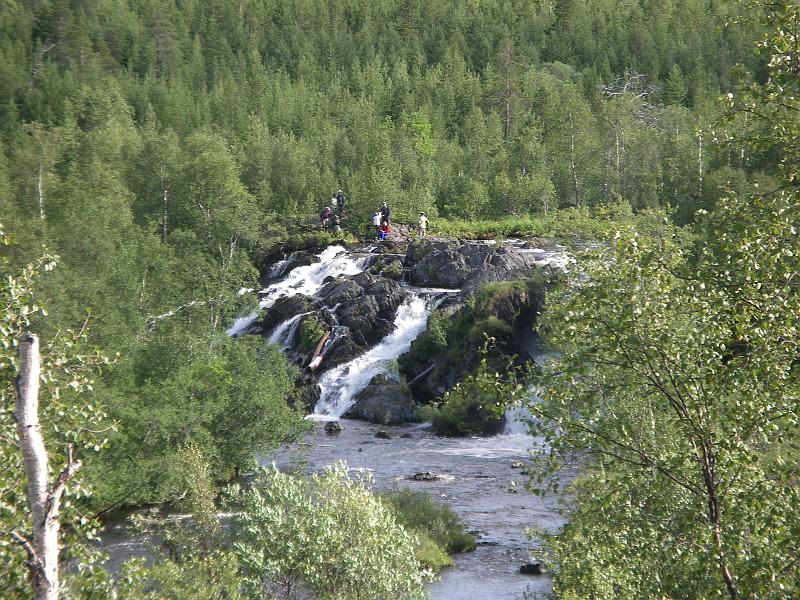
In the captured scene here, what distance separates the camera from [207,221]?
60.8 metres

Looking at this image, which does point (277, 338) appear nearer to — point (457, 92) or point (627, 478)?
point (627, 478)

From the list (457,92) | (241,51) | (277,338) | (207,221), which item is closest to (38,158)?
(207,221)

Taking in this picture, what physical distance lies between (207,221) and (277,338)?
12.4 m

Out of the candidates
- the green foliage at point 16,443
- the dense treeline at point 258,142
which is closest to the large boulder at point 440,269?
the dense treeline at point 258,142

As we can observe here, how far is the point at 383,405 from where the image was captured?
45.3 meters

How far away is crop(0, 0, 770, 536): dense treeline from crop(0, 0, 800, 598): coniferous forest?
0.28 meters

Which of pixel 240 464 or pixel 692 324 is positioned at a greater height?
pixel 692 324

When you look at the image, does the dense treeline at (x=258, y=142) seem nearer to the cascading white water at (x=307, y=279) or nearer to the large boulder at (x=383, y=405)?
the cascading white water at (x=307, y=279)

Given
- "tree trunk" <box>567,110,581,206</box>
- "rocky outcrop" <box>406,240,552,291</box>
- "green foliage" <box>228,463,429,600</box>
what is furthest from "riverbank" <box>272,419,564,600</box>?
"tree trunk" <box>567,110,581,206</box>

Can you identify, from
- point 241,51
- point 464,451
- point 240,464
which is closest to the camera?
point 240,464

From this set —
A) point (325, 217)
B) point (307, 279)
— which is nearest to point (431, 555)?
point (307, 279)

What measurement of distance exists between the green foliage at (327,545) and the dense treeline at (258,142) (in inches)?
374

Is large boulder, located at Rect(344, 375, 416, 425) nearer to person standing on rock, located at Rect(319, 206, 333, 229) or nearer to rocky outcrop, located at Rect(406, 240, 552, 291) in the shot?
rocky outcrop, located at Rect(406, 240, 552, 291)

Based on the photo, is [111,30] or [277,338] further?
[111,30]
